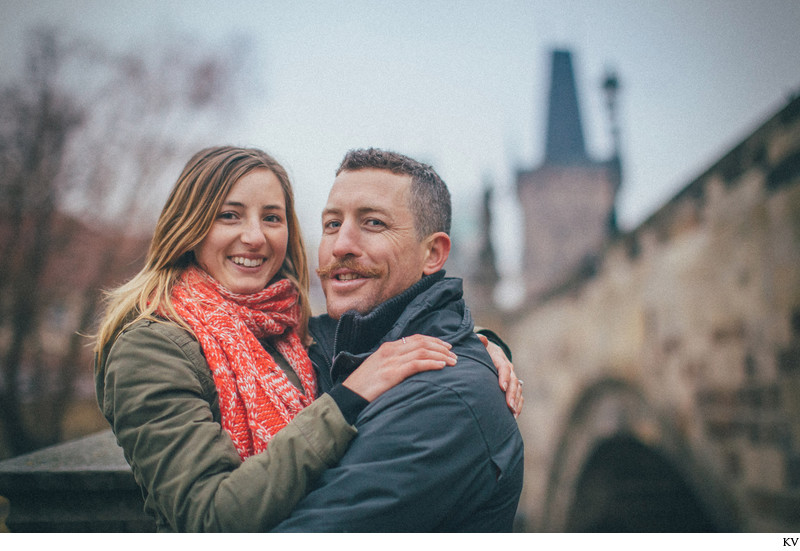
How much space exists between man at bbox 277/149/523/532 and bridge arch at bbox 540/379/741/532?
4797 millimetres

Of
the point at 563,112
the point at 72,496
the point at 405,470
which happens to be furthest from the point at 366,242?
the point at 563,112

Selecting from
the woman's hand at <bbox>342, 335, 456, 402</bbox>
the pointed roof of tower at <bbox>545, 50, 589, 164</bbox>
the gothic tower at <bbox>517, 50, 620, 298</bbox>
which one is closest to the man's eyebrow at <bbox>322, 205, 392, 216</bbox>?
the woman's hand at <bbox>342, 335, 456, 402</bbox>

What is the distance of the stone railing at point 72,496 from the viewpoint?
191 cm

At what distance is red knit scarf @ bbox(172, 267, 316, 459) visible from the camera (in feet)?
5.04

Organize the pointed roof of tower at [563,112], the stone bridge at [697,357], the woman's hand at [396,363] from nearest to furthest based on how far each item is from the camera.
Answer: the woman's hand at [396,363], the stone bridge at [697,357], the pointed roof of tower at [563,112]

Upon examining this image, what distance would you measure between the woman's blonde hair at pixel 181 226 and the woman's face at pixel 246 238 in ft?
0.10

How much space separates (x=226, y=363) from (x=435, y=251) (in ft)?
2.65

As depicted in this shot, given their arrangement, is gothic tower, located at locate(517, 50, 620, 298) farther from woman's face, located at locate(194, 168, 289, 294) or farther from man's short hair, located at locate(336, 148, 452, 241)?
woman's face, located at locate(194, 168, 289, 294)

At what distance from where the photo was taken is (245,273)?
6.05ft

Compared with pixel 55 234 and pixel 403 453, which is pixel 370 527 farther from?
pixel 55 234

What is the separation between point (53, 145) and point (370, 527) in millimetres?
6171

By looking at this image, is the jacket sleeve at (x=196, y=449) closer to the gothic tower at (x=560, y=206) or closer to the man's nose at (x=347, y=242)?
the man's nose at (x=347, y=242)

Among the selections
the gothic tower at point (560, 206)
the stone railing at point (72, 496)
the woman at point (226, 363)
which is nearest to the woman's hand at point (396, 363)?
the woman at point (226, 363)

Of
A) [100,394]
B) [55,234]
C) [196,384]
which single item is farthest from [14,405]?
[196,384]
